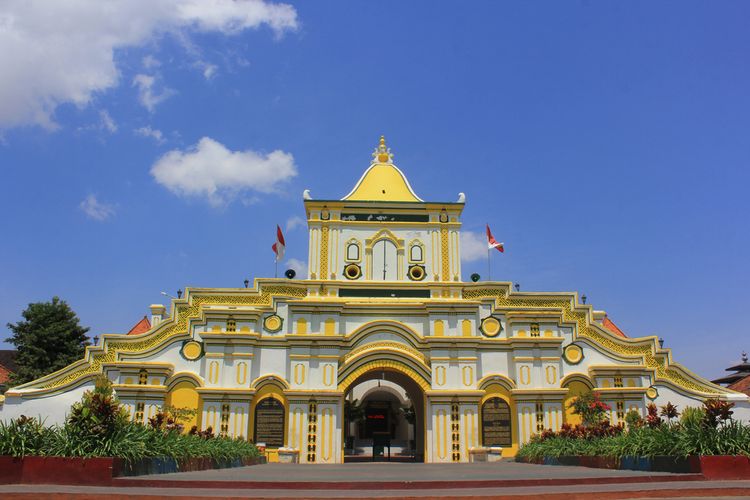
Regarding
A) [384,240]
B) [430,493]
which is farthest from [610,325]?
[430,493]

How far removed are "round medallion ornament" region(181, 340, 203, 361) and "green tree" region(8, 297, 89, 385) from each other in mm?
11273

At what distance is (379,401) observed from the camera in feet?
169

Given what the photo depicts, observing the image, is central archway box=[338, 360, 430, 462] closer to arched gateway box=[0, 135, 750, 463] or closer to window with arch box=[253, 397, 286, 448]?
arched gateway box=[0, 135, 750, 463]

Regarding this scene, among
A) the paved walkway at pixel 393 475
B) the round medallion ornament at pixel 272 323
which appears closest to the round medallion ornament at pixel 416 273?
the round medallion ornament at pixel 272 323

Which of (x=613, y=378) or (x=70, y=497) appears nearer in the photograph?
(x=70, y=497)

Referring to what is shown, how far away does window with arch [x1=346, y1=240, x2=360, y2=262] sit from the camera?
3161 centimetres

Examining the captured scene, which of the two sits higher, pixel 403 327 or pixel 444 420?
pixel 403 327

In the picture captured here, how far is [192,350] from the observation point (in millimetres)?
29703

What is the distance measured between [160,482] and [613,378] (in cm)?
2325

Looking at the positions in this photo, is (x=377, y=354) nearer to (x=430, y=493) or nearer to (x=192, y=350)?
(x=192, y=350)

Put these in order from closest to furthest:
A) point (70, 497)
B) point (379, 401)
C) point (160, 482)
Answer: point (70, 497), point (160, 482), point (379, 401)

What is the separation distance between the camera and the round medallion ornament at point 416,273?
31.5 meters

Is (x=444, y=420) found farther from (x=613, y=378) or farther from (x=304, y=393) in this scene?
(x=613, y=378)

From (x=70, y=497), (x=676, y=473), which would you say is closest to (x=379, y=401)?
(x=676, y=473)
